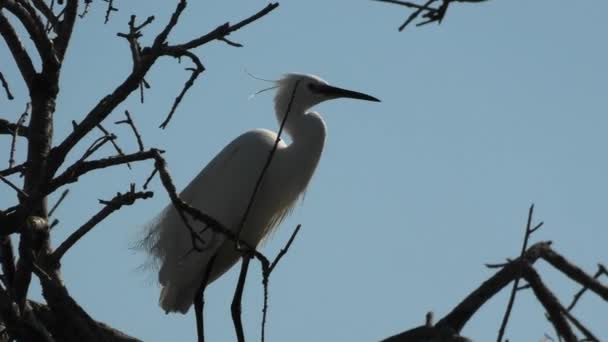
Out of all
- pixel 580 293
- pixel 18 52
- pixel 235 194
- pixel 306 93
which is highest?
pixel 306 93

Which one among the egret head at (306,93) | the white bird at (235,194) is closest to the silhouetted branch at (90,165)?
the white bird at (235,194)

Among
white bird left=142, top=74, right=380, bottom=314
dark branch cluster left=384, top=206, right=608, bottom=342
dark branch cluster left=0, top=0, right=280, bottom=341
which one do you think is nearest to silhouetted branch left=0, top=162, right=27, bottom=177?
dark branch cluster left=0, top=0, right=280, bottom=341

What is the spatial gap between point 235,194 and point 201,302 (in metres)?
0.85

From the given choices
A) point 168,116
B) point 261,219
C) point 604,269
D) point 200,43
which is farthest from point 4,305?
point 261,219

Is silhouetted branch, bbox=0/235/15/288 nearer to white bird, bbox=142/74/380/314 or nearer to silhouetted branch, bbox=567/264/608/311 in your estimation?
silhouetted branch, bbox=567/264/608/311

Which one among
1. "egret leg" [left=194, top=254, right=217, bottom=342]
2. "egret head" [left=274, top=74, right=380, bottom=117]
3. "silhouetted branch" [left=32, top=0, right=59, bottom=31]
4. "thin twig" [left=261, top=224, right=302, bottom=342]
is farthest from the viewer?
"egret head" [left=274, top=74, right=380, bottom=117]

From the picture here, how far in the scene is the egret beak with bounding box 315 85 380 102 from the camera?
7.87 m

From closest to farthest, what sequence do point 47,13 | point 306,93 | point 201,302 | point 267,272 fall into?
point 267,272 → point 47,13 → point 201,302 → point 306,93

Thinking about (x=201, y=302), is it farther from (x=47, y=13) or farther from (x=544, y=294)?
(x=544, y=294)

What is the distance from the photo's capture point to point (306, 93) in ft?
25.6

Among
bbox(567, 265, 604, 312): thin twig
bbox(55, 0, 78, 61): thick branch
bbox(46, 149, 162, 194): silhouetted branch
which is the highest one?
bbox(55, 0, 78, 61): thick branch

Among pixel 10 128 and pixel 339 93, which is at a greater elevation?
pixel 339 93

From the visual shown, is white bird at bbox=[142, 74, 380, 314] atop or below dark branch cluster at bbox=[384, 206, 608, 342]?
atop

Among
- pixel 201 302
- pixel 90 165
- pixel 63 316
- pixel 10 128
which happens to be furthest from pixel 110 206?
pixel 201 302
